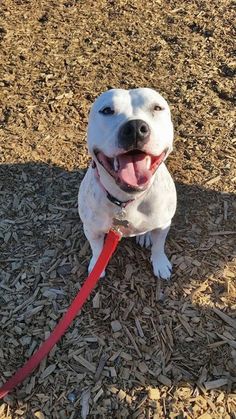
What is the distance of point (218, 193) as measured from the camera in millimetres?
4316

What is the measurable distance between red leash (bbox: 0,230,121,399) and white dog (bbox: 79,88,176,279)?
0.16 meters

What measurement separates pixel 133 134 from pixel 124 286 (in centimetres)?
132

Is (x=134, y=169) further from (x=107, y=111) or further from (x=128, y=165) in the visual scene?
(x=107, y=111)

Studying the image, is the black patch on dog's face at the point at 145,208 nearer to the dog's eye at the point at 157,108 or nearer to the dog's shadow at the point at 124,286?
the dog's eye at the point at 157,108

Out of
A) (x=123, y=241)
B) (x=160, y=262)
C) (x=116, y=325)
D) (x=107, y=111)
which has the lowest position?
(x=116, y=325)

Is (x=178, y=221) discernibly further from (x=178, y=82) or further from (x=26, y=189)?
(x=178, y=82)

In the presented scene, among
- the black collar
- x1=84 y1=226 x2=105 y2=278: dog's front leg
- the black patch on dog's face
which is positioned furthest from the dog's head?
x1=84 y1=226 x2=105 y2=278: dog's front leg

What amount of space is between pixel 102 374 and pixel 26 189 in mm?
1600

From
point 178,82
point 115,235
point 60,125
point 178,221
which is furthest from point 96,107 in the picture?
point 178,82

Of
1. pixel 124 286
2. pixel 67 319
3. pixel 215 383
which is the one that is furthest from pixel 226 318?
pixel 67 319

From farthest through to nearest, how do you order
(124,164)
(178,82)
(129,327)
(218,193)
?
(178,82)
(218,193)
(129,327)
(124,164)

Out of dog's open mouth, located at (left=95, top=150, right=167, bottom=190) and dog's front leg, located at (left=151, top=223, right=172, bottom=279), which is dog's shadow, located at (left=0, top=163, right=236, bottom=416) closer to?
dog's front leg, located at (left=151, top=223, right=172, bottom=279)

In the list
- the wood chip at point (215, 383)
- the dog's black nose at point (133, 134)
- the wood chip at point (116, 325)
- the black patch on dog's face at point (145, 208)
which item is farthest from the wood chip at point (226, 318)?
the dog's black nose at point (133, 134)

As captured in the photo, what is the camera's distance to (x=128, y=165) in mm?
2949
